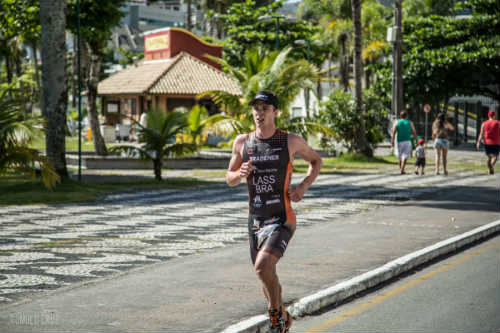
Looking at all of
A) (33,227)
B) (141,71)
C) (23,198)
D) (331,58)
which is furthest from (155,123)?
(331,58)

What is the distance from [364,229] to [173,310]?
5430 millimetres

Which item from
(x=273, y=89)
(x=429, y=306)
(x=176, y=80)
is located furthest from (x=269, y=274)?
(x=176, y=80)

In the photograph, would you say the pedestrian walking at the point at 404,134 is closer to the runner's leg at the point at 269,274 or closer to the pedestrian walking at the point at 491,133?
the pedestrian walking at the point at 491,133

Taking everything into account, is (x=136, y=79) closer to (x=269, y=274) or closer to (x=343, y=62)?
(x=343, y=62)

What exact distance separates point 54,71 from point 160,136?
336cm

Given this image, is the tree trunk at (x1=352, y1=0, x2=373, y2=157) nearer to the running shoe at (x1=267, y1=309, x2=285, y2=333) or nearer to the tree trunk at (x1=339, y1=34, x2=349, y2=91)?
the running shoe at (x1=267, y1=309, x2=285, y2=333)

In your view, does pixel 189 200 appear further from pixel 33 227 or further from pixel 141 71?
pixel 141 71

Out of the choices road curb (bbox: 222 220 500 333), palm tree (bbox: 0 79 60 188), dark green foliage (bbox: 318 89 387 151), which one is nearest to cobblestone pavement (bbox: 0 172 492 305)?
palm tree (bbox: 0 79 60 188)

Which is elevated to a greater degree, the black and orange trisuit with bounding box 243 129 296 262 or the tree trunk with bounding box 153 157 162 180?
the black and orange trisuit with bounding box 243 129 296 262

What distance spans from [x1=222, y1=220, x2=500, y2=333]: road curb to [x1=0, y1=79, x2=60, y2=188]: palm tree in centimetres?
842

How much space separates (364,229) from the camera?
10.8m

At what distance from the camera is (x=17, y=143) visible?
14289 millimetres

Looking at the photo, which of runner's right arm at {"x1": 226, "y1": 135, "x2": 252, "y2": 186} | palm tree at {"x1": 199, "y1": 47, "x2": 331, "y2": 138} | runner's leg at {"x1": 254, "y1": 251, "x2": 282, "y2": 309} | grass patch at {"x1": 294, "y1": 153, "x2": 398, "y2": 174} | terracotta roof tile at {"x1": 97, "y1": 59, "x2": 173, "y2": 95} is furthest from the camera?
terracotta roof tile at {"x1": 97, "y1": 59, "x2": 173, "y2": 95}

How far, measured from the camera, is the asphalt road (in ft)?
19.3
